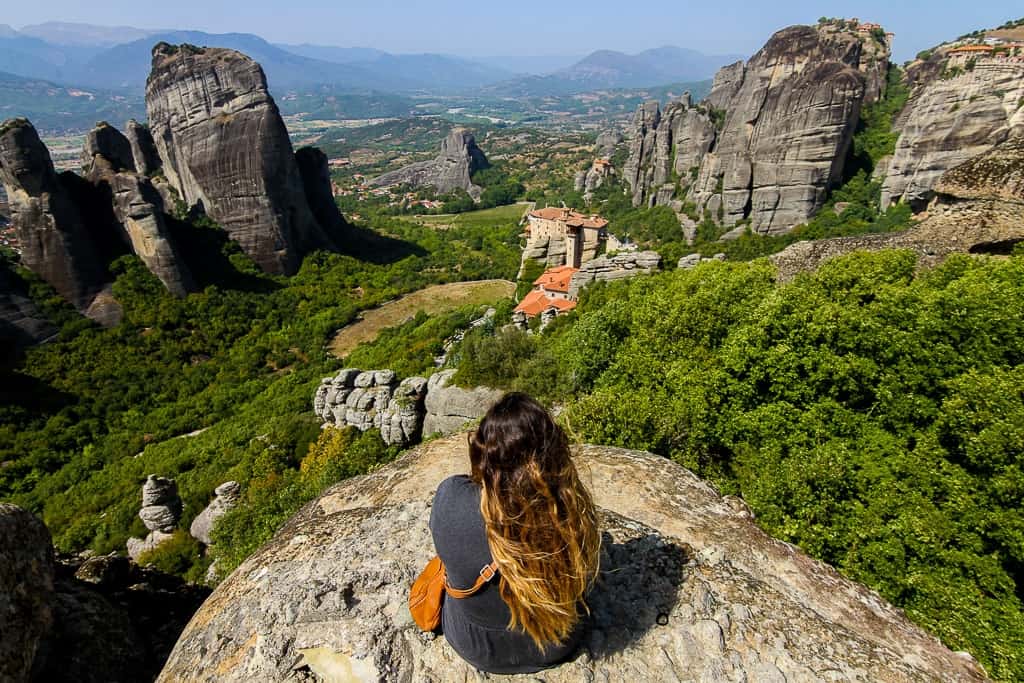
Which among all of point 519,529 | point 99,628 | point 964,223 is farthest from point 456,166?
point 519,529

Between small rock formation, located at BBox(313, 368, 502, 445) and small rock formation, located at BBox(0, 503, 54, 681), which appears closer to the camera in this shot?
small rock formation, located at BBox(0, 503, 54, 681)

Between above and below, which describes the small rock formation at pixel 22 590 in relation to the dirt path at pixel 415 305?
above

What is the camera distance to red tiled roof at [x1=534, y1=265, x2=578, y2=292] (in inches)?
1318

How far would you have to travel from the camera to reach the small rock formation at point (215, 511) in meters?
18.5

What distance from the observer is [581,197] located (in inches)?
4048

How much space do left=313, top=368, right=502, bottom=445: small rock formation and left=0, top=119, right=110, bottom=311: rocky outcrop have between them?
22.5 metres

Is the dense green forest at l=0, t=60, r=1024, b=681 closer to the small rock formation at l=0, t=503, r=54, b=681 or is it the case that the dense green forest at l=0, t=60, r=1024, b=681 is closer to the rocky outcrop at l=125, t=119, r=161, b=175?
the small rock formation at l=0, t=503, r=54, b=681

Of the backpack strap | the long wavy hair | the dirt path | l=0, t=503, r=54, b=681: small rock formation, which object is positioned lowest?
the dirt path

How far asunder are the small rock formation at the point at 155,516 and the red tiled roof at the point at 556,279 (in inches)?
918

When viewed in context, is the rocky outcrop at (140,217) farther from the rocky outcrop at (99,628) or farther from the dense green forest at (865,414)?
the dense green forest at (865,414)

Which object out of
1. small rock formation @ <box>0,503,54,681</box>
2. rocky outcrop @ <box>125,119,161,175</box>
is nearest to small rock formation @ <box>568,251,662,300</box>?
small rock formation @ <box>0,503,54,681</box>

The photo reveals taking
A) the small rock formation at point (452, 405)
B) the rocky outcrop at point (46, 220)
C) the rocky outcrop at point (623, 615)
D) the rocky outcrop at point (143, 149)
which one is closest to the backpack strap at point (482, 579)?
the rocky outcrop at point (623, 615)

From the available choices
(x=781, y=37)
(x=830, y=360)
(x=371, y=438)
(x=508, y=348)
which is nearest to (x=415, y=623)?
(x=830, y=360)

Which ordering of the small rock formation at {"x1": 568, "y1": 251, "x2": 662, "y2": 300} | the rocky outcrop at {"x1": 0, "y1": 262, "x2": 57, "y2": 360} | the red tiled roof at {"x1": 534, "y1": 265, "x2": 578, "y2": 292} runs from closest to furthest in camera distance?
1. the small rock formation at {"x1": 568, "y1": 251, "x2": 662, "y2": 300}
2. the rocky outcrop at {"x1": 0, "y1": 262, "x2": 57, "y2": 360}
3. the red tiled roof at {"x1": 534, "y1": 265, "x2": 578, "y2": 292}
